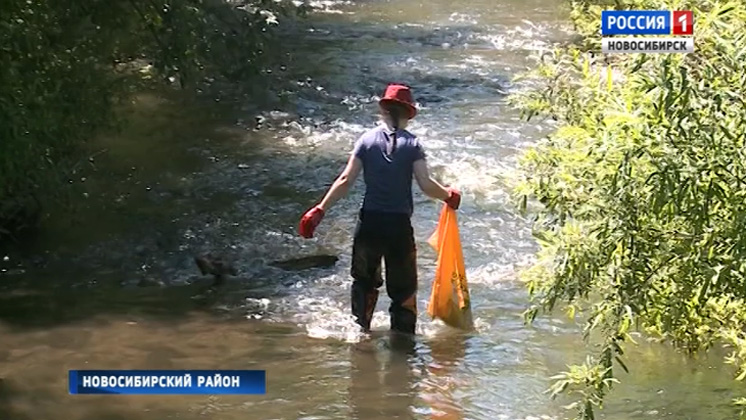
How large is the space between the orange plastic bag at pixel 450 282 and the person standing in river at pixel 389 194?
27 centimetres

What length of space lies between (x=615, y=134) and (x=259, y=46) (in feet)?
25.8

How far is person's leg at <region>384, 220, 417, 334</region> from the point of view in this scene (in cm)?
811

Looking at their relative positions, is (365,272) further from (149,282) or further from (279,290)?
(149,282)

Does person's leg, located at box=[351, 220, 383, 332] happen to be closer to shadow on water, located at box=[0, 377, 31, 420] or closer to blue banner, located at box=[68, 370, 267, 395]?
blue banner, located at box=[68, 370, 267, 395]

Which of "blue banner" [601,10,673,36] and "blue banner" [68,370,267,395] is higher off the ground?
"blue banner" [601,10,673,36]

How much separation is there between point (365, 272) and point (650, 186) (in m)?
3.87

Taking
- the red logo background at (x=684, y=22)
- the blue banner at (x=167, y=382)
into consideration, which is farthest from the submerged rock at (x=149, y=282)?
the red logo background at (x=684, y=22)

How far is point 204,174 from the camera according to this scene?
500 inches

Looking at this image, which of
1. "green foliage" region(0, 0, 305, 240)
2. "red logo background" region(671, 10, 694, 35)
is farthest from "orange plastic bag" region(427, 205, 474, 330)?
"red logo background" region(671, 10, 694, 35)

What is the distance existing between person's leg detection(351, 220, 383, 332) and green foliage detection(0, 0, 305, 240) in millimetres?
2534

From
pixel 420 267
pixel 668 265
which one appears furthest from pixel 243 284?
pixel 668 265

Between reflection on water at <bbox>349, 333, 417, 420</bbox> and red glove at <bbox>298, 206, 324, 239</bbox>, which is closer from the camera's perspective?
reflection on water at <bbox>349, 333, 417, 420</bbox>

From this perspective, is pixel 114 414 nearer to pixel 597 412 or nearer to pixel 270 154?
pixel 597 412

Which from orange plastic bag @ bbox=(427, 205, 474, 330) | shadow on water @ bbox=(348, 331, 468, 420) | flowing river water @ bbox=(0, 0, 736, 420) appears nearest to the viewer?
shadow on water @ bbox=(348, 331, 468, 420)
